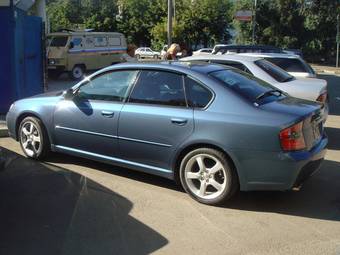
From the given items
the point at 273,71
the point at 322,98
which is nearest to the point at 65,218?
the point at 322,98

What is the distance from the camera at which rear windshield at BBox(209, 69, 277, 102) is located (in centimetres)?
563

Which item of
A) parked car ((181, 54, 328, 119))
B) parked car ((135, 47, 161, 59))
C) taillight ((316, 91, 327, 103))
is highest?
parked car ((181, 54, 328, 119))

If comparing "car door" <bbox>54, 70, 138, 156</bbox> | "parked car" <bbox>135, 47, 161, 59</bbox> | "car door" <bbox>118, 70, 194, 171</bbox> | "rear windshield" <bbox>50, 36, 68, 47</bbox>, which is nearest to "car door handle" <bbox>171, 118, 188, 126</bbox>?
"car door" <bbox>118, 70, 194, 171</bbox>

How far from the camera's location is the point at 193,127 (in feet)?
17.9

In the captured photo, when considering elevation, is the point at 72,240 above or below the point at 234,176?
below

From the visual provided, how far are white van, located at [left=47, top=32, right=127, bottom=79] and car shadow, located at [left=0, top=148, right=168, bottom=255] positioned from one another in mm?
15376

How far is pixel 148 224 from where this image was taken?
4867 millimetres

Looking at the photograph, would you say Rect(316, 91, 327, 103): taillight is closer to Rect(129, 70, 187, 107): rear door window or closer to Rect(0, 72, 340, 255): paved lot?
Rect(0, 72, 340, 255): paved lot

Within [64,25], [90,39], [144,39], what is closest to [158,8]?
[144,39]

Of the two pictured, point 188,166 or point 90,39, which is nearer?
point 188,166

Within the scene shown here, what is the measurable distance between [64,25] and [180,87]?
1911 inches

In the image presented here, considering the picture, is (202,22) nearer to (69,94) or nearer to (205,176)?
(69,94)

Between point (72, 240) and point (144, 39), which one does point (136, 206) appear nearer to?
point (72, 240)

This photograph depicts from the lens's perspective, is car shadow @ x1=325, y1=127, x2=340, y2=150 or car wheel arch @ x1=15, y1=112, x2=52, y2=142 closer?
car wheel arch @ x1=15, y1=112, x2=52, y2=142
